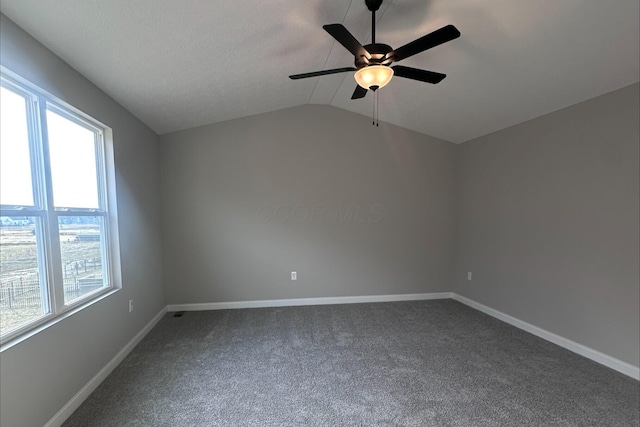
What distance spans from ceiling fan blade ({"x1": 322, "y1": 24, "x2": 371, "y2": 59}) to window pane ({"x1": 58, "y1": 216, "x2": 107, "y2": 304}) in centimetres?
220

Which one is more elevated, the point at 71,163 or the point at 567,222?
the point at 71,163

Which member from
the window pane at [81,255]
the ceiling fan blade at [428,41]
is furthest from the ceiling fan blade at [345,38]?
the window pane at [81,255]

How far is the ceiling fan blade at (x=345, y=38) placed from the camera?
1.45 m

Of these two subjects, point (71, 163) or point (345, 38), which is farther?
point (71, 163)

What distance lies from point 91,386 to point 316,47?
320cm

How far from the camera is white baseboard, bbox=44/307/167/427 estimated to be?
1706 mm

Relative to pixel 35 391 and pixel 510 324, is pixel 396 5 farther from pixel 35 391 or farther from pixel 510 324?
pixel 510 324

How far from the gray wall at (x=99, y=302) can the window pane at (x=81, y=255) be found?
0.17 meters

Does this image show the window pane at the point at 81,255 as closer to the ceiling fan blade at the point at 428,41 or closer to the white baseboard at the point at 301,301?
→ the white baseboard at the point at 301,301

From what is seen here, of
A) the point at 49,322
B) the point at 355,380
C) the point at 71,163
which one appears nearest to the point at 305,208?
the point at 355,380

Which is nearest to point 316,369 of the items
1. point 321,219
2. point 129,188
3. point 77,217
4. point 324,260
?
point 324,260

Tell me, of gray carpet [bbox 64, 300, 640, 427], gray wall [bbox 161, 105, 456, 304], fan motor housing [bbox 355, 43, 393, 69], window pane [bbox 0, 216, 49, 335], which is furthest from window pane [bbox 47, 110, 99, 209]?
fan motor housing [bbox 355, 43, 393, 69]

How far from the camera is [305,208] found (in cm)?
381

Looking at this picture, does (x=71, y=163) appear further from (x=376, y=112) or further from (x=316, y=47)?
(x=376, y=112)
